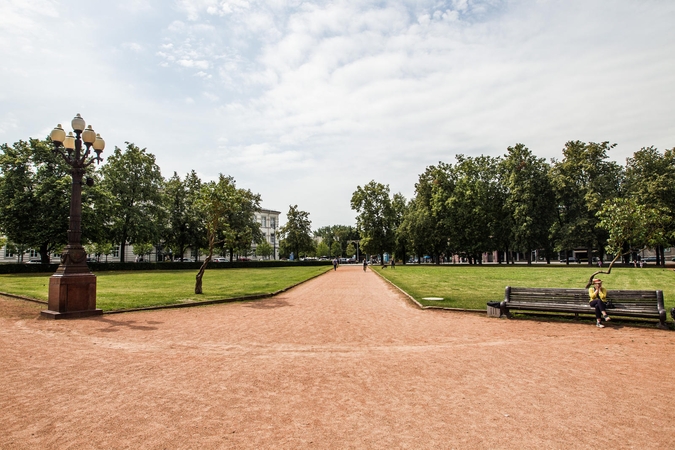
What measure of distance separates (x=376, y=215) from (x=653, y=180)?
123 feet

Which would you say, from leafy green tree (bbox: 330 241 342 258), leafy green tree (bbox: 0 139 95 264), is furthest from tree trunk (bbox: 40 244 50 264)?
leafy green tree (bbox: 330 241 342 258)

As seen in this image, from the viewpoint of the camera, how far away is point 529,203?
53.9 m

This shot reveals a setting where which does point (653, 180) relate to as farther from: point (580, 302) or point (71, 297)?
point (71, 297)

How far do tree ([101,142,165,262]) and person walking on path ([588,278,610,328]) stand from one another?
4815 cm

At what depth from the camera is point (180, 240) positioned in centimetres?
5897

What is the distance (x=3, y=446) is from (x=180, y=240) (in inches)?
2309

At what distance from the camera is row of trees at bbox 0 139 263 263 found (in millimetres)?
38531

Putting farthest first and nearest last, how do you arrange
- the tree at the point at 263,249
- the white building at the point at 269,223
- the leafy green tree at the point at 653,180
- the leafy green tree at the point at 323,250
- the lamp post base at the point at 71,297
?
the leafy green tree at the point at 323,250 < the white building at the point at 269,223 < the tree at the point at 263,249 < the leafy green tree at the point at 653,180 < the lamp post base at the point at 71,297

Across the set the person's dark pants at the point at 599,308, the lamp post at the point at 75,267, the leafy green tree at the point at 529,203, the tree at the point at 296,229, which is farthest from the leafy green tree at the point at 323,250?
the person's dark pants at the point at 599,308

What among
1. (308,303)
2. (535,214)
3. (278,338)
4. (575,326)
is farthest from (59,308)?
(535,214)


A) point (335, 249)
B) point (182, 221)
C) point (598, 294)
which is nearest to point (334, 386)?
point (598, 294)

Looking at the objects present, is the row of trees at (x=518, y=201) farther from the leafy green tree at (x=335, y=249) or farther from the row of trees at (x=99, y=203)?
the leafy green tree at (x=335, y=249)

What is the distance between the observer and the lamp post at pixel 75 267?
37.9 ft

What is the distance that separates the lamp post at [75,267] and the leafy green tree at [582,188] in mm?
52141
